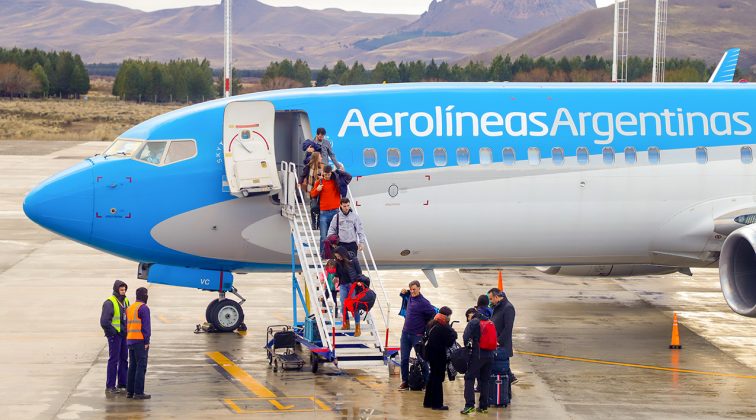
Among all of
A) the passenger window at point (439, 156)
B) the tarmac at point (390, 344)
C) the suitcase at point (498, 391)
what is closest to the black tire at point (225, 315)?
the tarmac at point (390, 344)

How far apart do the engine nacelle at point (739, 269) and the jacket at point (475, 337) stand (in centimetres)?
511

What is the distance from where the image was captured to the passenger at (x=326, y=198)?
21.2m

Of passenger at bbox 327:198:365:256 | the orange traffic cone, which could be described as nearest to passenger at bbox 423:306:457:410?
passenger at bbox 327:198:365:256

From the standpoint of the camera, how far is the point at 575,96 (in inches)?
916

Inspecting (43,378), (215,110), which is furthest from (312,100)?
(43,378)

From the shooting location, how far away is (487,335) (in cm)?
1777

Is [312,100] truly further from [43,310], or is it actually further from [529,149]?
[43,310]

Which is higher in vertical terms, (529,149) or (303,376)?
(529,149)

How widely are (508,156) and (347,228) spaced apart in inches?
143

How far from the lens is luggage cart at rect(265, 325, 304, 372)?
66.5ft

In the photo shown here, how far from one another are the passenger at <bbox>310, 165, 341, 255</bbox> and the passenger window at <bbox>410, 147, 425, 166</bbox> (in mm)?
1679

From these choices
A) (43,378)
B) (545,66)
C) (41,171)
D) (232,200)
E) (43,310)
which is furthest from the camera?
(545,66)

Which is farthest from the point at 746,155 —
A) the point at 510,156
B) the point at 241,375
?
the point at 241,375

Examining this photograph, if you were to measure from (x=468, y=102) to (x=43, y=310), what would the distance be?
9.67 metres
